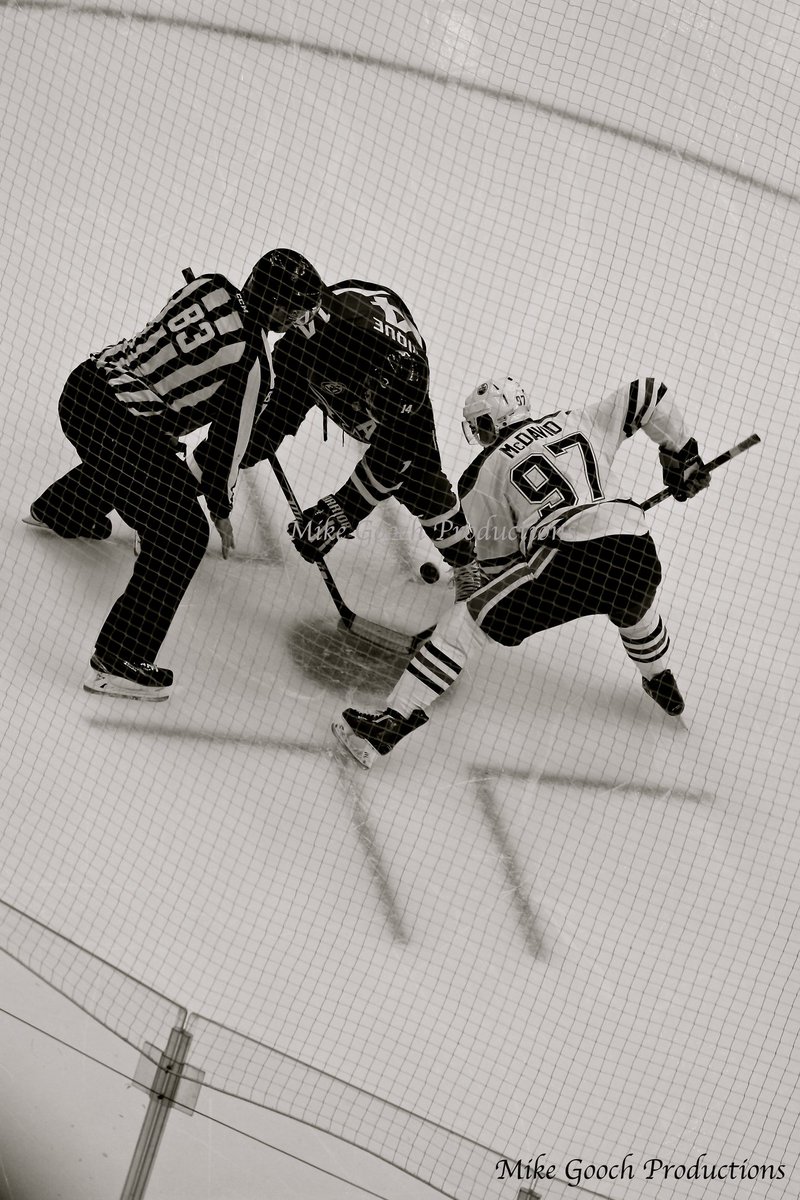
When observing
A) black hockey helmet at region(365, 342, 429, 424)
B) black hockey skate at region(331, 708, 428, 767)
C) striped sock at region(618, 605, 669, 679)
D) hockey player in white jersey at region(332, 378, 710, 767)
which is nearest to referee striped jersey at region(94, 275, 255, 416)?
black hockey helmet at region(365, 342, 429, 424)

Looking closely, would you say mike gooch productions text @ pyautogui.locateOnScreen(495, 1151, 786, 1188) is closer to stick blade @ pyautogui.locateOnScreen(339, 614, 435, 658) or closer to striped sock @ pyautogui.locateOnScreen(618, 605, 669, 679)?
striped sock @ pyautogui.locateOnScreen(618, 605, 669, 679)

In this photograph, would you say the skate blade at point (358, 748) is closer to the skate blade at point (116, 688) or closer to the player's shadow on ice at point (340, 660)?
the player's shadow on ice at point (340, 660)

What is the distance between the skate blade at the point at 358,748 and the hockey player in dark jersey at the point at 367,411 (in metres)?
0.45

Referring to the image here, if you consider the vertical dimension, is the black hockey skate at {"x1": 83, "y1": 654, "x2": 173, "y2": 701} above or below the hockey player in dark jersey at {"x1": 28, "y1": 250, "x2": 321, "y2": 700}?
below

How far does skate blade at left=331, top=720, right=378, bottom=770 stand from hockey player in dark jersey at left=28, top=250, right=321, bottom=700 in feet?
1.16

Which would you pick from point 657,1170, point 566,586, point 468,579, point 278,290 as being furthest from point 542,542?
point 657,1170

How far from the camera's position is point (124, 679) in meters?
2.90

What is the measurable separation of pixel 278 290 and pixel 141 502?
1.54ft

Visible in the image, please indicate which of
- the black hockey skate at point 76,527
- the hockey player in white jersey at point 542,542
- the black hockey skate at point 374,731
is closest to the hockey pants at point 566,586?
the hockey player in white jersey at point 542,542

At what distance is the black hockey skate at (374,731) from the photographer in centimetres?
289

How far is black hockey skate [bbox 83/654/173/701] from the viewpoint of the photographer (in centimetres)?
288

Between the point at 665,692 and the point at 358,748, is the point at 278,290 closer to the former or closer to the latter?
the point at 358,748

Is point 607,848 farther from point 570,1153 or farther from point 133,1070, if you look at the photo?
point 133,1070

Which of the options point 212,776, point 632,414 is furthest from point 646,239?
point 212,776
